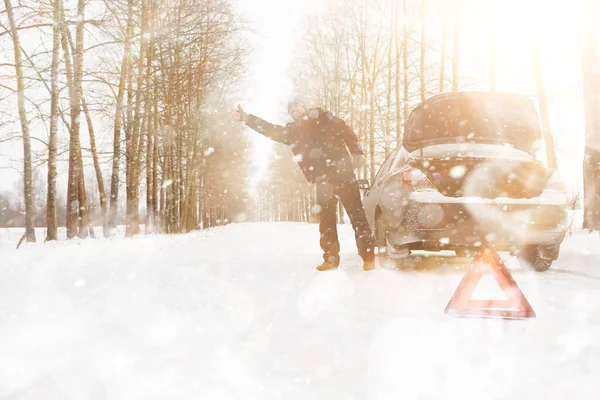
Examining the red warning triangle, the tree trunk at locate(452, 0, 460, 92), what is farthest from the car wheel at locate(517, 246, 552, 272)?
the tree trunk at locate(452, 0, 460, 92)

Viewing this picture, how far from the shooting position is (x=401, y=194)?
5500 millimetres

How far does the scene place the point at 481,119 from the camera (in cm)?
617

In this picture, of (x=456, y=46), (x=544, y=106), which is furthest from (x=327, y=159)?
(x=456, y=46)

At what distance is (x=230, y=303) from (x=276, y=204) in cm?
7455

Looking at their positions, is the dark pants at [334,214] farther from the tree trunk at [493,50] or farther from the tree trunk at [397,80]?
the tree trunk at [397,80]

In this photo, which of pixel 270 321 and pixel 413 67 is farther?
pixel 413 67

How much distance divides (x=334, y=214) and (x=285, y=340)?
3.14 meters

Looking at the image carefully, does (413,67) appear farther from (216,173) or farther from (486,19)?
(216,173)

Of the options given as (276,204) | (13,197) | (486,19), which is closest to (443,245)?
(486,19)

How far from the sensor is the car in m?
5.23

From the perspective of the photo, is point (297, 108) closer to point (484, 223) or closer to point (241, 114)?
point (241, 114)

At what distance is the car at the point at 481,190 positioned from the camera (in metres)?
5.23

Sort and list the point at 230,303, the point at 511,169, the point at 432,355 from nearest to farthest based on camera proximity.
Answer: the point at 432,355
the point at 230,303
the point at 511,169

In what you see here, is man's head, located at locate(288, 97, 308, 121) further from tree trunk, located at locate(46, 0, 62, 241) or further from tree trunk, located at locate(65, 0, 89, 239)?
tree trunk, located at locate(46, 0, 62, 241)
